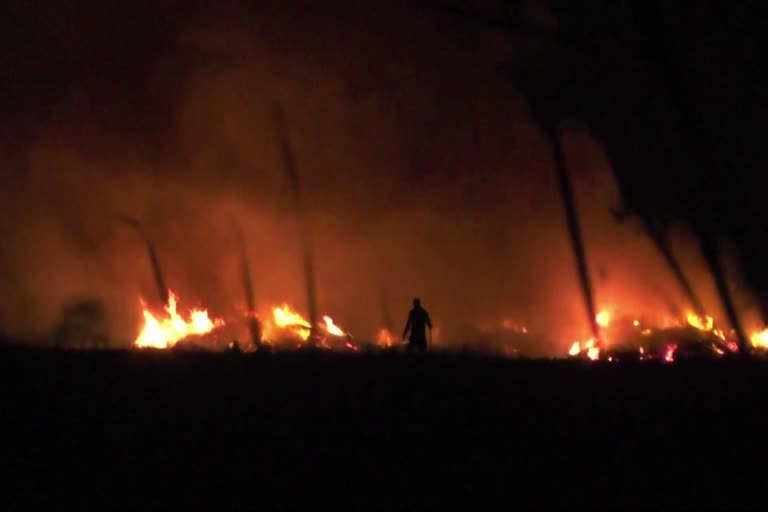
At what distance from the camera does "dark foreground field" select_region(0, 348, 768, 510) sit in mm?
7746

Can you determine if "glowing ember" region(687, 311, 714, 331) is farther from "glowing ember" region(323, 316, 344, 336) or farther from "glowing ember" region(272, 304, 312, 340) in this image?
"glowing ember" region(272, 304, 312, 340)

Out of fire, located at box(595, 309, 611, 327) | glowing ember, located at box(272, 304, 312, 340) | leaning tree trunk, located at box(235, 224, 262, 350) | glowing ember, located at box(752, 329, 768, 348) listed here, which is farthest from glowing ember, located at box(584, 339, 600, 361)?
leaning tree trunk, located at box(235, 224, 262, 350)

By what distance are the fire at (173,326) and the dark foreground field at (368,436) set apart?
49.8 ft

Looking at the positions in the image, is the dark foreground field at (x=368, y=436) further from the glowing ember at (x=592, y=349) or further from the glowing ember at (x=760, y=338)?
the glowing ember at (x=760, y=338)

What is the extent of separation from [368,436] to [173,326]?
64.4 feet

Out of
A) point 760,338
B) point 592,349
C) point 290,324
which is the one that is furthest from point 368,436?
point 760,338

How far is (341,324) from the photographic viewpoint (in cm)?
2791

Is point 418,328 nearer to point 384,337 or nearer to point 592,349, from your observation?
point 592,349

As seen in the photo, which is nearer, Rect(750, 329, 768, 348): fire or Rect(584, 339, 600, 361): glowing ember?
Rect(584, 339, 600, 361): glowing ember

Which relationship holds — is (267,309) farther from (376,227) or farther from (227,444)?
(227,444)

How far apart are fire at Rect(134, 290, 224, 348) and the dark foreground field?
15.2 metres

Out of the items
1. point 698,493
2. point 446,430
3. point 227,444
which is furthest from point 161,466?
point 698,493

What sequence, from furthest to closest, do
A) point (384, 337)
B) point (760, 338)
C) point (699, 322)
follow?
point (384, 337) → point (699, 322) → point (760, 338)

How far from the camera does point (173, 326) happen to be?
26.9 meters
